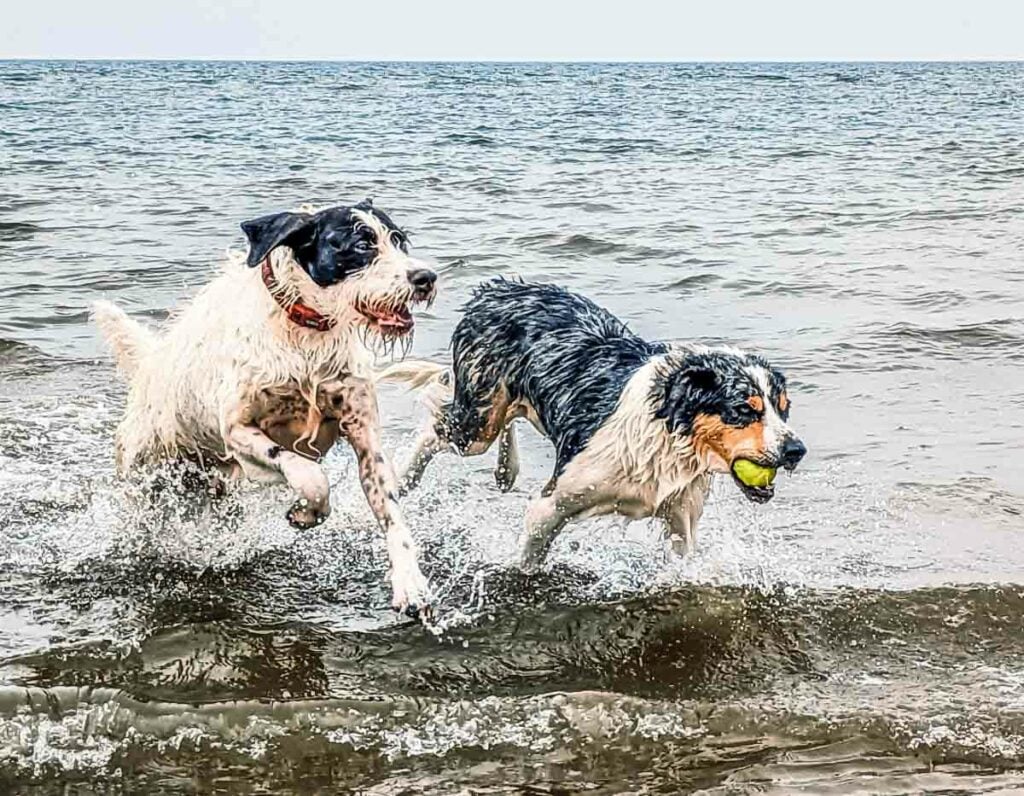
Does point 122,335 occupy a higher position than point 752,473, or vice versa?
point 122,335

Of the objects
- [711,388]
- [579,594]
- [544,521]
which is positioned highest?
[711,388]

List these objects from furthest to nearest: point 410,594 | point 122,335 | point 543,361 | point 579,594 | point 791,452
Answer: point 122,335
point 543,361
point 579,594
point 410,594
point 791,452

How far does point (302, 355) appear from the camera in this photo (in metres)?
5.70

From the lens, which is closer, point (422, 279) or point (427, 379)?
point (422, 279)

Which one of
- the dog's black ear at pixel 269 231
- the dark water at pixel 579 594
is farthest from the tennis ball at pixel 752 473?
the dog's black ear at pixel 269 231

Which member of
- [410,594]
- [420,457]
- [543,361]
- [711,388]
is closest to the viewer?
[410,594]

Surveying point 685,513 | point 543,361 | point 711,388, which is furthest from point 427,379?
point 711,388

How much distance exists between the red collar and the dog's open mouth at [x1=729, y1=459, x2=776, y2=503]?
171 centimetres

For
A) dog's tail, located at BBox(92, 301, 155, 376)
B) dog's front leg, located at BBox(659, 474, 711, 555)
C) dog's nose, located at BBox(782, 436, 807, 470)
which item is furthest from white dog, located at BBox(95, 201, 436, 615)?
dog's nose, located at BBox(782, 436, 807, 470)

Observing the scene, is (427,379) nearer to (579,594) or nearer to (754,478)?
(579,594)

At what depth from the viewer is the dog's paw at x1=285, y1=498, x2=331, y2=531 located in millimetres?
5574

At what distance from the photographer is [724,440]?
18.4 feet

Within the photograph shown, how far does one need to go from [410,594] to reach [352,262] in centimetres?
131

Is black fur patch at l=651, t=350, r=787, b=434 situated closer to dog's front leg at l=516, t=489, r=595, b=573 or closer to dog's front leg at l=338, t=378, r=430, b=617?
dog's front leg at l=516, t=489, r=595, b=573
